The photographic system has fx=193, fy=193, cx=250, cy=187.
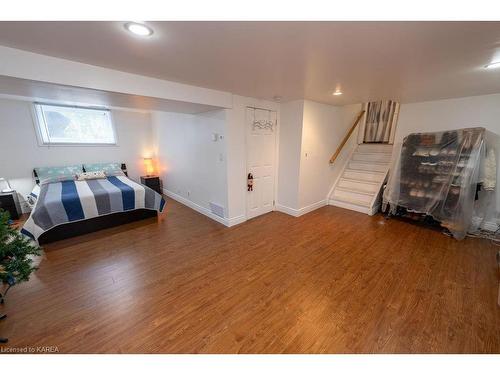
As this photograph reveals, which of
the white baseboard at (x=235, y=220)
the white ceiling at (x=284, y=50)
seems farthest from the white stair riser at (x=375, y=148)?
the white baseboard at (x=235, y=220)

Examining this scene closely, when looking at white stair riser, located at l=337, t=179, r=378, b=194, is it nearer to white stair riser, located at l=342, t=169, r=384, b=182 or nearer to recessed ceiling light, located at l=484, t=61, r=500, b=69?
white stair riser, located at l=342, t=169, r=384, b=182

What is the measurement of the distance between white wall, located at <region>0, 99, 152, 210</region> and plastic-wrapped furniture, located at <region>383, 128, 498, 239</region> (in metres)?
6.32

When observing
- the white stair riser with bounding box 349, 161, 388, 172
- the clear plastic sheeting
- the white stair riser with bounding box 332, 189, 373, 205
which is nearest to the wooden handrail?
the white stair riser with bounding box 349, 161, 388, 172

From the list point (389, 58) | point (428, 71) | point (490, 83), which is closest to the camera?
point (389, 58)

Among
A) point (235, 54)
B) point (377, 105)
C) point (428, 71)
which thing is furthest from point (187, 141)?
point (377, 105)

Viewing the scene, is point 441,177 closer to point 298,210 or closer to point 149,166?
point 298,210

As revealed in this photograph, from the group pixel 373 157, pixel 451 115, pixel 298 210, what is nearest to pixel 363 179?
pixel 373 157

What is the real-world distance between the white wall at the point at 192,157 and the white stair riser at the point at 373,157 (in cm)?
367

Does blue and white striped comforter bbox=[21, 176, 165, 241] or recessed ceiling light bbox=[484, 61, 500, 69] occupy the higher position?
recessed ceiling light bbox=[484, 61, 500, 69]

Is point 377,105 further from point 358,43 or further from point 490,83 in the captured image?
point 358,43

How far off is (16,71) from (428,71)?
12.7ft

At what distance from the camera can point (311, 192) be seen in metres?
4.12

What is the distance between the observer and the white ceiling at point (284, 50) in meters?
1.25

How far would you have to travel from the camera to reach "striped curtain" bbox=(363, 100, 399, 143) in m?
5.25
